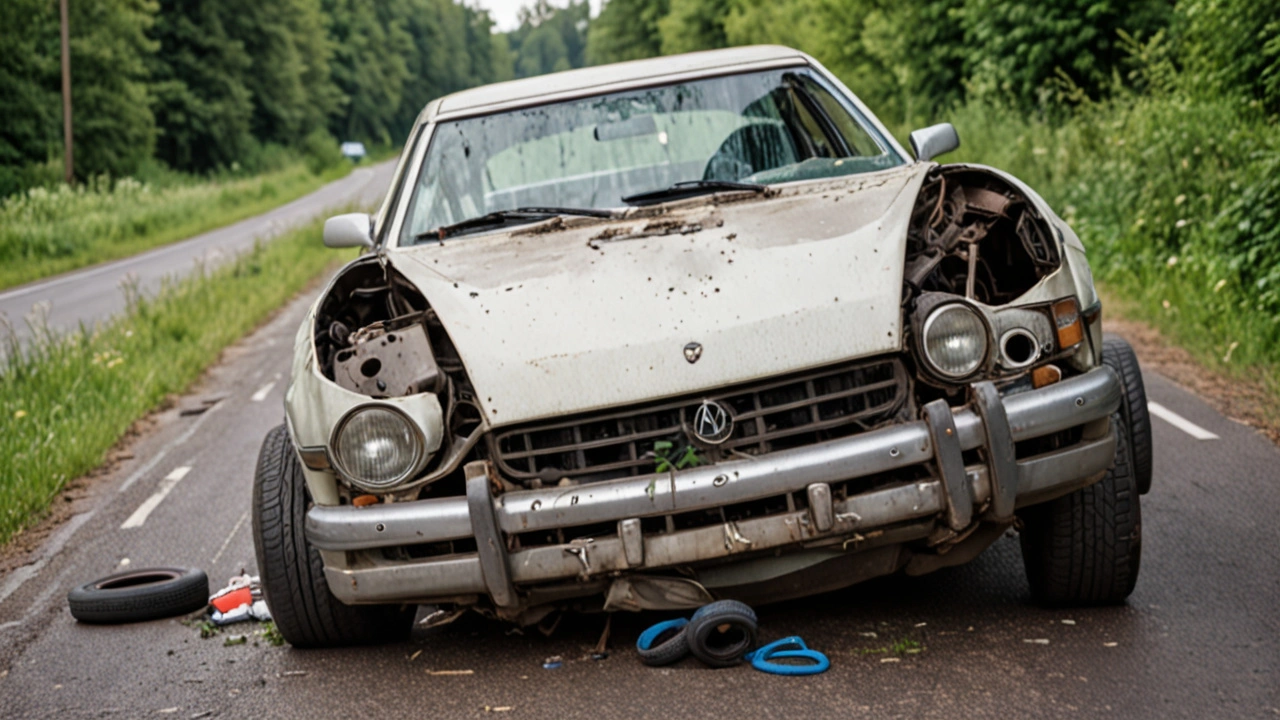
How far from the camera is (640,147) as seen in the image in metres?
5.31

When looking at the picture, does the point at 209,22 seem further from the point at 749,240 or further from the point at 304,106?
the point at 749,240

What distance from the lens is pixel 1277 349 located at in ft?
27.7

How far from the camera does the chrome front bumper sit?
12.1 ft

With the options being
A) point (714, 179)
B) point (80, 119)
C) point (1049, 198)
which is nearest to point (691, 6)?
point (80, 119)

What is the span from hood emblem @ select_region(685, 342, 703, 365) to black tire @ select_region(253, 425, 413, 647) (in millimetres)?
1398

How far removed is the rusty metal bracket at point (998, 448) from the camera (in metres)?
3.76

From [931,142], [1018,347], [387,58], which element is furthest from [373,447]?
[387,58]

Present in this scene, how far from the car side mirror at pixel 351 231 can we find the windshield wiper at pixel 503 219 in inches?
10.5

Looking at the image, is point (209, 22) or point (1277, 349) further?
point (209, 22)

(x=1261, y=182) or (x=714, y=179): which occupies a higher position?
(x=714, y=179)

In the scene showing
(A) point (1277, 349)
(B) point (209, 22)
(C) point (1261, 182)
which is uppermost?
(B) point (209, 22)

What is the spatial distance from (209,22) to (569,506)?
7680 centimetres

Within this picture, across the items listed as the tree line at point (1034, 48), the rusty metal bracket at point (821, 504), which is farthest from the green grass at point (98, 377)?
the tree line at point (1034, 48)

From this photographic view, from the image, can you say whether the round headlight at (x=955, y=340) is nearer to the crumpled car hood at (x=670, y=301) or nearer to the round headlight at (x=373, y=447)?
the crumpled car hood at (x=670, y=301)
